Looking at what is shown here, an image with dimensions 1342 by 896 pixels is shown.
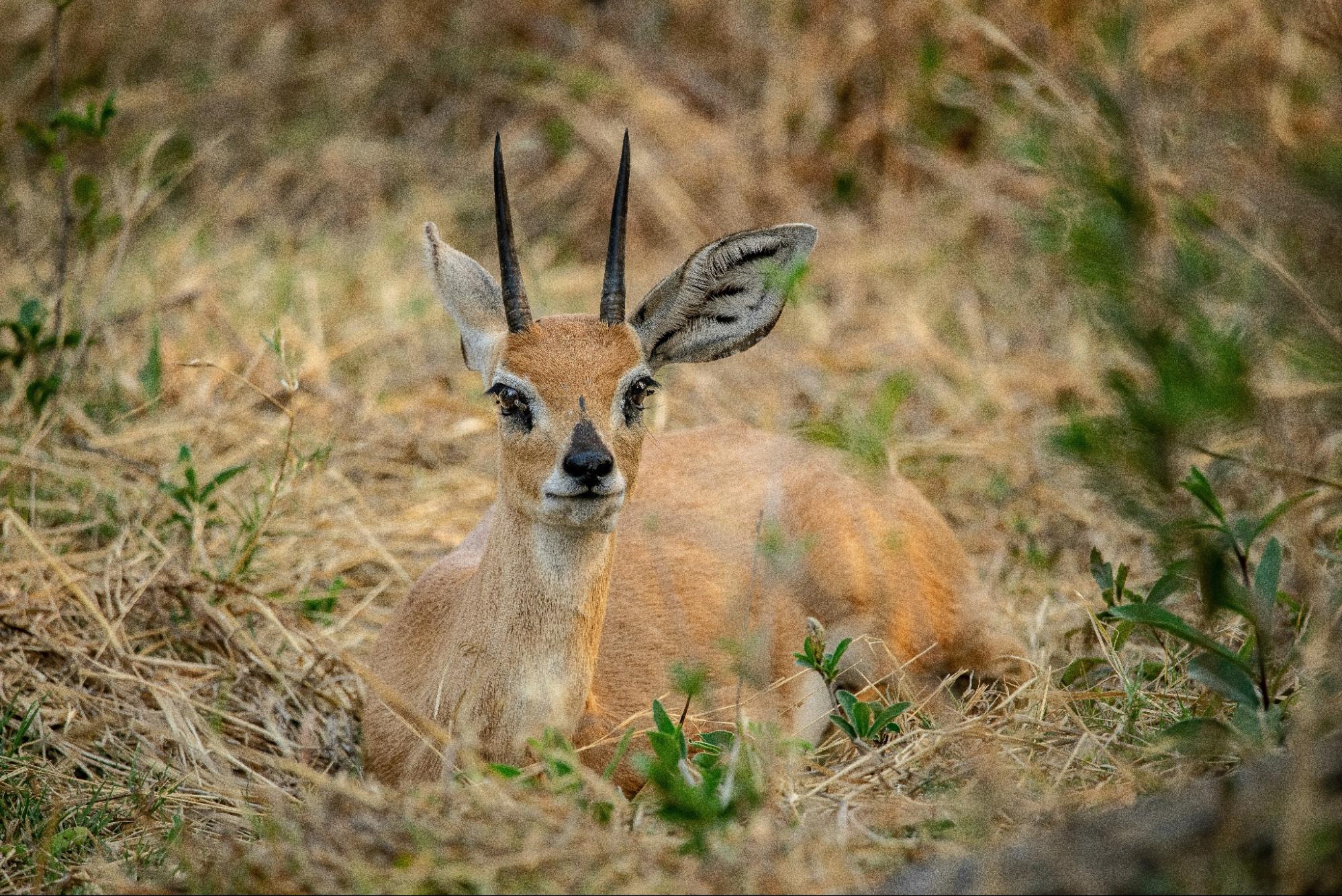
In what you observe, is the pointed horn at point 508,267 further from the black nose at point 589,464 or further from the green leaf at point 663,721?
the green leaf at point 663,721

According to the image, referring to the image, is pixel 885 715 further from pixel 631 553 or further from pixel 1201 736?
pixel 631 553

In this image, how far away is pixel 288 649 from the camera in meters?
4.80

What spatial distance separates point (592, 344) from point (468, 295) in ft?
1.75

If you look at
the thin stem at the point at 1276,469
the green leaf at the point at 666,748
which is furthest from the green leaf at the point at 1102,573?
the green leaf at the point at 666,748

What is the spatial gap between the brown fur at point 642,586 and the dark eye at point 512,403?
0.04m

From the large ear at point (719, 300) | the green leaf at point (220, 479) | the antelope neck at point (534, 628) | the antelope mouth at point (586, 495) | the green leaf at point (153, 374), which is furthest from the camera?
the green leaf at point (153, 374)

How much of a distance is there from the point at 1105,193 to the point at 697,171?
6.70m

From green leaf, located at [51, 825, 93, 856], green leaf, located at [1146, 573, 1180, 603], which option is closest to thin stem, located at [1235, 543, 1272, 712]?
green leaf, located at [1146, 573, 1180, 603]

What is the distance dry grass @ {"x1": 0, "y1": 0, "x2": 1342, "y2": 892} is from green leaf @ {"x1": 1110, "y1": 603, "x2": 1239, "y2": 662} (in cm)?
31

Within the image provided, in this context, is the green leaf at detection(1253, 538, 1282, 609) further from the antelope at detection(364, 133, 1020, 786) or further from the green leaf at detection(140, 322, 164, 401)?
the green leaf at detection(140, 322, 164, 401)

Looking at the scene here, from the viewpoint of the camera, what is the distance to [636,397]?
3951 millimetres

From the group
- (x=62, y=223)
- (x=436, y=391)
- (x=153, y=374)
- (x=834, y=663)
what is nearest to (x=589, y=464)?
(x=834, y=663)

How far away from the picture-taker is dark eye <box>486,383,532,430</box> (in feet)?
12.5

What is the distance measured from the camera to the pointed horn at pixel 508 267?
12.4 feet
